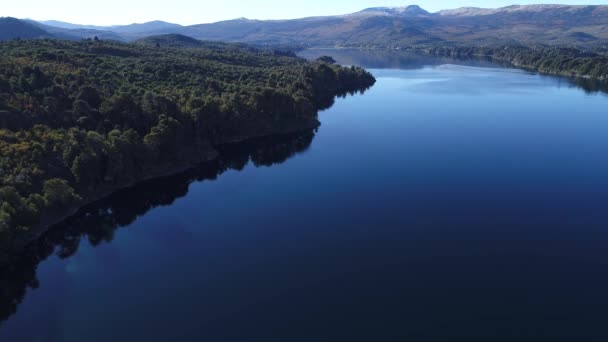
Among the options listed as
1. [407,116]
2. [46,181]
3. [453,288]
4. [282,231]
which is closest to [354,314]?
[453,288]

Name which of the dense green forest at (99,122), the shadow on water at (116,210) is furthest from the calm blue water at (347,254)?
the dense green forest at (99,122)

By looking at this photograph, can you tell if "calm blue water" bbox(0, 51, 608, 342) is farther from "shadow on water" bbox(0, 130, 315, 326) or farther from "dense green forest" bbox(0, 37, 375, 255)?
"dense green forest" bbox(0, 37, 375, 255)

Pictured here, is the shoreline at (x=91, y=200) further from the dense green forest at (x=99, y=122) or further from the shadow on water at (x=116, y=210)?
the shadow on water at (x=116, y=210)

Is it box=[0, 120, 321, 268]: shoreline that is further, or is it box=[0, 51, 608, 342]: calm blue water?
box=[0, 120, 321, 268]: shoreline

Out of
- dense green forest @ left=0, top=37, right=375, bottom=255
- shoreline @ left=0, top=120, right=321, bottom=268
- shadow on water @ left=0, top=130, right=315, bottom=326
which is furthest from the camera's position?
dense green forest @ left=0, top=37, right=375, bottom=255

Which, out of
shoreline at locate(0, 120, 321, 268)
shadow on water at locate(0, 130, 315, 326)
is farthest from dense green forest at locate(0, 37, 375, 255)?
shadow on water at locate(0, 130, 315, 326)

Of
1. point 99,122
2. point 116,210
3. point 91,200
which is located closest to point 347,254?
point 116,210
